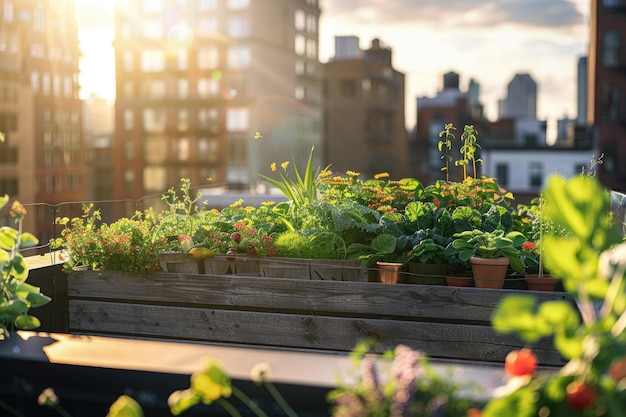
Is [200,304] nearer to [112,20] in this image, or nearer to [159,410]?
[159,410]

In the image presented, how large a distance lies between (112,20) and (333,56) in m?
21.9

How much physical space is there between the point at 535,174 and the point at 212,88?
3429cm

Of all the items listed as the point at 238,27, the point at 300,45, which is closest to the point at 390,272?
the point at 238,27

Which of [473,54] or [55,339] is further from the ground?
[473,54]

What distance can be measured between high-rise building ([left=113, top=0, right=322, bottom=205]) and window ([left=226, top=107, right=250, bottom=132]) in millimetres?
89

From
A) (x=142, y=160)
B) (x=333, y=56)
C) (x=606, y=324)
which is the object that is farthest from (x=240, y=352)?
(x=142, y=160)

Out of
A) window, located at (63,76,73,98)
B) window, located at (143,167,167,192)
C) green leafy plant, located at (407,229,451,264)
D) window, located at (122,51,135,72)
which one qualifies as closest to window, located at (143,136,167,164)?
window, located at (143,167,167,192)

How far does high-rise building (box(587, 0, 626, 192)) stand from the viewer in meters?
40.6

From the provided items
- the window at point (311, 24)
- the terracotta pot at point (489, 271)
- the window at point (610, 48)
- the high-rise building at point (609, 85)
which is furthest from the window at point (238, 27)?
the terracotta pot at point (489, 271)

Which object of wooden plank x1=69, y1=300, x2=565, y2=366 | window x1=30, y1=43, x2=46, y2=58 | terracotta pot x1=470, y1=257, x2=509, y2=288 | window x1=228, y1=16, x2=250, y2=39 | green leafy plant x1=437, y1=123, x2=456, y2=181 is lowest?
wooden plank x1=69, y1=300, x2=565, y2=366

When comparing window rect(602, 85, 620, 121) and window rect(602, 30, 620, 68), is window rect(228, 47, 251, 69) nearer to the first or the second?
window rect(602, 30, 620, 68)

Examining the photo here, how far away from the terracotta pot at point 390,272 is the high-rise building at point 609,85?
3838 centimetres

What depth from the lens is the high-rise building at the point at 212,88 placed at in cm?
6888

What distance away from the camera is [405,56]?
74.2m
